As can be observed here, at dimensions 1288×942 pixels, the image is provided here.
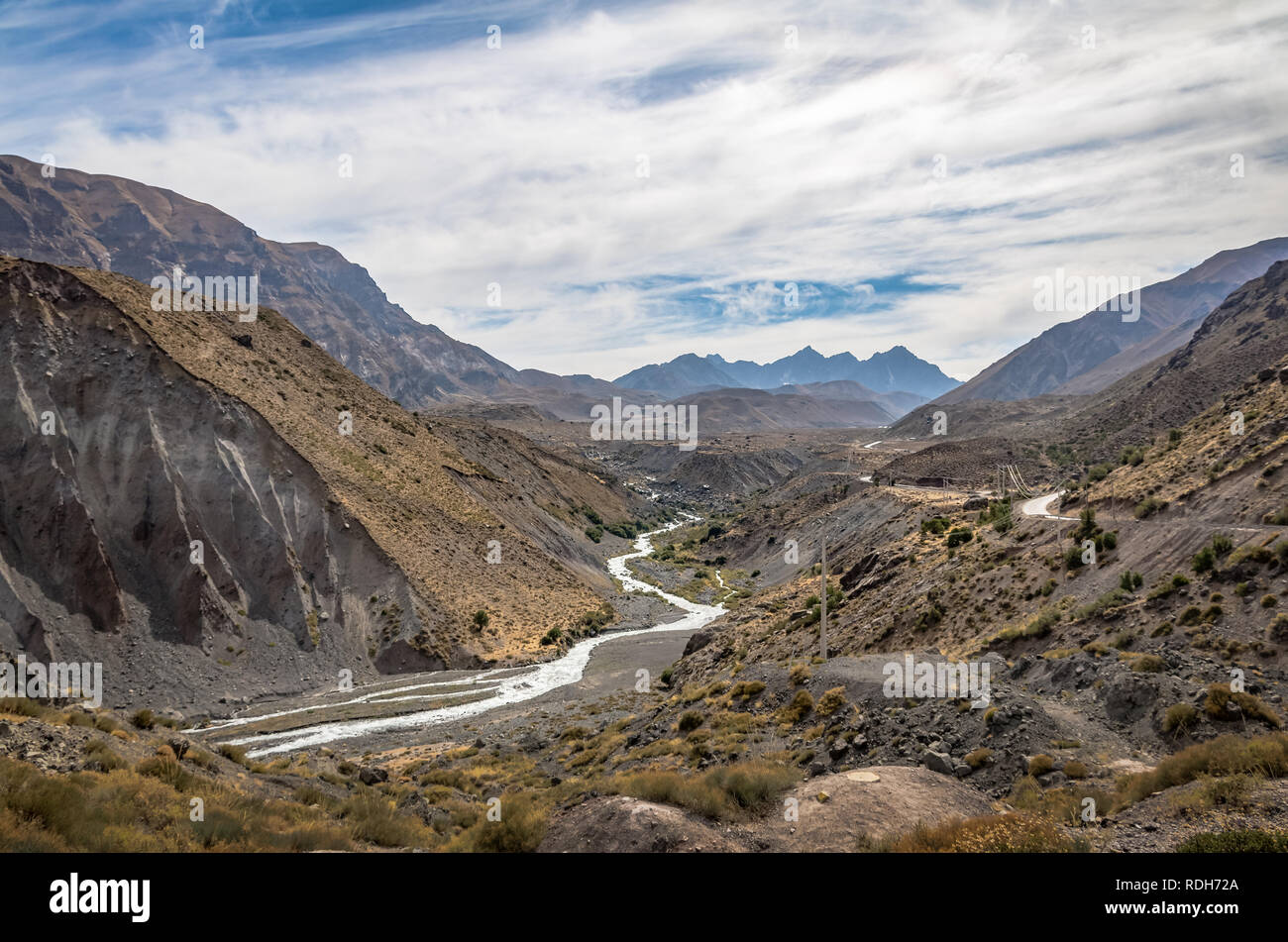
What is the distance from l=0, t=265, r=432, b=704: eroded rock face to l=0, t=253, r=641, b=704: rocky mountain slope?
87 millimetres

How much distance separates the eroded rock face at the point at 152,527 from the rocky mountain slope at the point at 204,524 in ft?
0.29

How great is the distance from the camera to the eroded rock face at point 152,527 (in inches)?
1324

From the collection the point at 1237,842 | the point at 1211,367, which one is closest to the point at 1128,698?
the point at 1237,842

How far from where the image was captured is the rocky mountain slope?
3412 cm

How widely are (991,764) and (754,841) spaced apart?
625 centimetres

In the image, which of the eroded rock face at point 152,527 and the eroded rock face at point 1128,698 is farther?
the eroded rock face at point 152,527

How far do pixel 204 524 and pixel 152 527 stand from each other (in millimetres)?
2545
